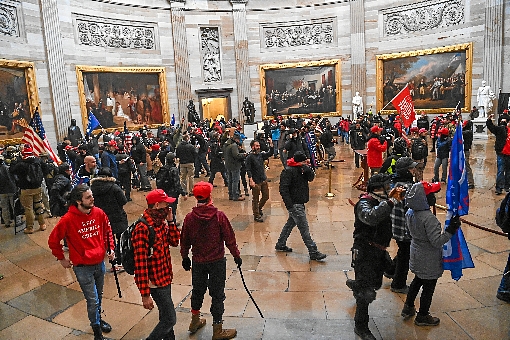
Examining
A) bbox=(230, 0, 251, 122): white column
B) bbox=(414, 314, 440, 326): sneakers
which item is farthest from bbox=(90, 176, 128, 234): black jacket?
bbox=(230, 0, 251, 122): white column

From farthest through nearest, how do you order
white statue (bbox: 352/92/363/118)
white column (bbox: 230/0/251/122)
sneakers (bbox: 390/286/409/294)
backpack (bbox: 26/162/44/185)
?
white column (bbox: 230/0/251/122)
white statue (bbox: 352/92/363/118)
backpack (bbox: 26/162/44/185)
sneakers (bbox: 390/286/409/294)

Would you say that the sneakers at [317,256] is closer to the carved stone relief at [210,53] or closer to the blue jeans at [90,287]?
the blue jeans at [90,287]

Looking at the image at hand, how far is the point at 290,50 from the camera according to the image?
25.5 meters

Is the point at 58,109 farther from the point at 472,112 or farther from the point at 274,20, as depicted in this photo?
the point at 472,112

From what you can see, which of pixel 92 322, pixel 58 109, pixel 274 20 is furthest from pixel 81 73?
pixel 92 322

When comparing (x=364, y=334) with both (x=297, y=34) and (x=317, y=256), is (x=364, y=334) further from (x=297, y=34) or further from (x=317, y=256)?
(x=297, y=34)

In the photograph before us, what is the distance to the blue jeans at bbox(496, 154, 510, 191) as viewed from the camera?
8602 millimetres

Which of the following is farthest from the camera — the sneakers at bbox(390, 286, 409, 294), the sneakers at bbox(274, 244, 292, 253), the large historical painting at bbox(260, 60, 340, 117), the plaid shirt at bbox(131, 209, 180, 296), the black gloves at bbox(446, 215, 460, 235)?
the large historical painting at bbox(260, 60, 340, 117)

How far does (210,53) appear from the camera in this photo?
974 inches

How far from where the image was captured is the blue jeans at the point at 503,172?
860 cm

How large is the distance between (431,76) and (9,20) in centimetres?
2165

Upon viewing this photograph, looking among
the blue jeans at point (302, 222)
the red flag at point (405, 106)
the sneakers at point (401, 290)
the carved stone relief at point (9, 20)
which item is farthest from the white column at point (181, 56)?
the sneakers at point (401, 290)

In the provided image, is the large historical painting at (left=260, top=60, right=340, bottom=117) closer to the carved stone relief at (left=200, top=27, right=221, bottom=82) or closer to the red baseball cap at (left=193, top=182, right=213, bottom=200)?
the carved stone relief at (left=200, top=27, right=221, bottom=82)

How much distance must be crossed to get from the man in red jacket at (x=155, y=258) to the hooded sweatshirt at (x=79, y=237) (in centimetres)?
79
